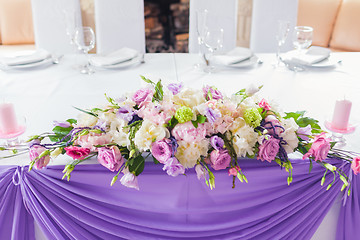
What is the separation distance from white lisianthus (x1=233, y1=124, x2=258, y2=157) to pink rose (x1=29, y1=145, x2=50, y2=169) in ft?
1.49

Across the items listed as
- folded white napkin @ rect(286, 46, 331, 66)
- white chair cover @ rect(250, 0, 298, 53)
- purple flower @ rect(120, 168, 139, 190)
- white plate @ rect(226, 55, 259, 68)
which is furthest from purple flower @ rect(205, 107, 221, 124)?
white chair cover @ rect(250, 0, 298, 53)

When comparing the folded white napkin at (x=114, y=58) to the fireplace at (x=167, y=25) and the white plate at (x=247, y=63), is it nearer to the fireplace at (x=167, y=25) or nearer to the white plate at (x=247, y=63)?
the white plate at (x=247, y=63)

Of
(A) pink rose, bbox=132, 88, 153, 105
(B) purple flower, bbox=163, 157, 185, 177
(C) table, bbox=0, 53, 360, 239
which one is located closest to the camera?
(B) purple flower, bbox=163, 157, 185, 177

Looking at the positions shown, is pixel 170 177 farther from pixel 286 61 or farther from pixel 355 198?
pixel 286 61

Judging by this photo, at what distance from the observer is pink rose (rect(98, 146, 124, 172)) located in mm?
912

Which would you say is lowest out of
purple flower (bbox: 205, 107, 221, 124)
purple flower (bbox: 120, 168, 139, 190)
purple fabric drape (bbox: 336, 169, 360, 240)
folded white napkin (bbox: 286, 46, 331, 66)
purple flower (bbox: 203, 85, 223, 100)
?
purple fabric drape (bbox: 336, 169, 360, 240)

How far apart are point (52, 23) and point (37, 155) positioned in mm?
1432

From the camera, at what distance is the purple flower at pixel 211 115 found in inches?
35.8

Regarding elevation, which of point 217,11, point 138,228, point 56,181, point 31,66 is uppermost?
point 217,11

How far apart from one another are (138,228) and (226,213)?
0.78ft

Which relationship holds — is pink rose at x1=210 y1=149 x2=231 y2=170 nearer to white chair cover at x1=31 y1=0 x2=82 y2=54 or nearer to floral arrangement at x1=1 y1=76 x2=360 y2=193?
floral arrangement at x1=1 y1=76 x2=360 y2=193

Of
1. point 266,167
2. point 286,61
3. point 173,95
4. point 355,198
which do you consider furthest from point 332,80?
point 173,95

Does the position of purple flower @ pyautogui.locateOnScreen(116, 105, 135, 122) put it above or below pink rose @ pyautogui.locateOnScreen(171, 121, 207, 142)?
above

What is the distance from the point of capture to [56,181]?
3.28 ft
